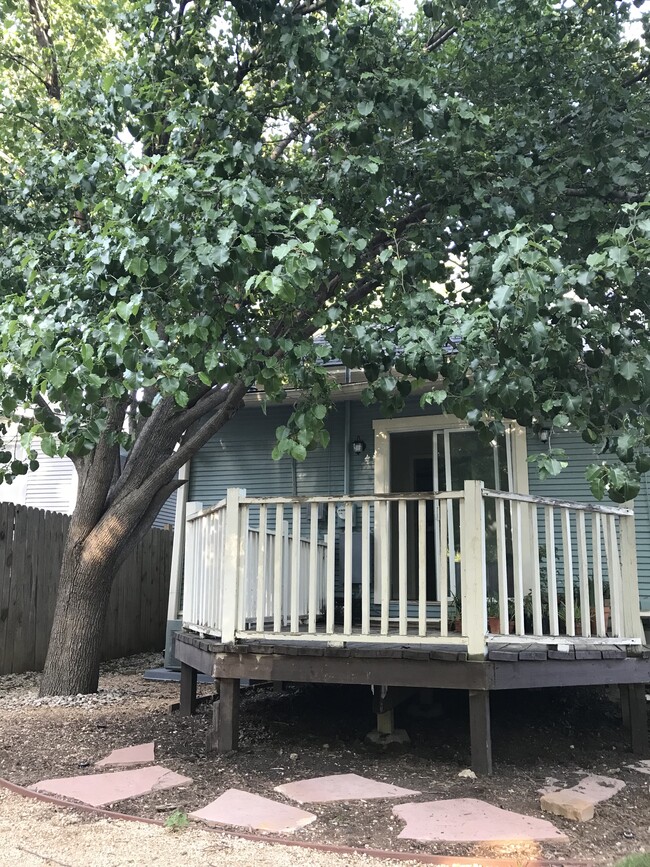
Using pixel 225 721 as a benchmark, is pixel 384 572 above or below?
above

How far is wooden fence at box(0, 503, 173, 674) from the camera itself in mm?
7344

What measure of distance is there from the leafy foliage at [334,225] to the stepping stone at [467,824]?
157 cm

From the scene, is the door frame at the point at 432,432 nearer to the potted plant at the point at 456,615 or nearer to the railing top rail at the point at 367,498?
the potted plant at the point at 456,615

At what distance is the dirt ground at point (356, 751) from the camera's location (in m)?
3.16

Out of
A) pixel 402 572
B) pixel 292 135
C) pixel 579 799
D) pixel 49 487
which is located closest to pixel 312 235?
pixel 402 572

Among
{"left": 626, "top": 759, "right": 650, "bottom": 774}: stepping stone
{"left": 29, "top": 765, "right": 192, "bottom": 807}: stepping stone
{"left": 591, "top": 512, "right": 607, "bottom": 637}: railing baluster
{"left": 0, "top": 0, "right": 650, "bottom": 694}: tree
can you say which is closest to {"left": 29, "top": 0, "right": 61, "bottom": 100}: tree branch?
{"left": 0, "top": 0, "right": 650, "bottom": 694}: tree

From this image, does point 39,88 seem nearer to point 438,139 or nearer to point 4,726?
point 438,139

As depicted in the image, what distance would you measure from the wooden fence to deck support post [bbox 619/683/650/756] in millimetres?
5840

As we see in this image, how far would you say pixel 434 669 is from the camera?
4.04 metres

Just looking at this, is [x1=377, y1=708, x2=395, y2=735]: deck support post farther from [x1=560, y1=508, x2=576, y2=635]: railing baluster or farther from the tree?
the tree

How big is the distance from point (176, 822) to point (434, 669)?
1.62 metres

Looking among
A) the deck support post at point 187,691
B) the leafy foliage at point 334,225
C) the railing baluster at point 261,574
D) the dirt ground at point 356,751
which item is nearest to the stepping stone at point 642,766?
the dirt ground at point 356,751

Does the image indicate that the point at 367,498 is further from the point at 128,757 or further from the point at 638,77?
the point at 638,77

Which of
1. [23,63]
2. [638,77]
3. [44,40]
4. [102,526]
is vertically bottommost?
[102,526]
